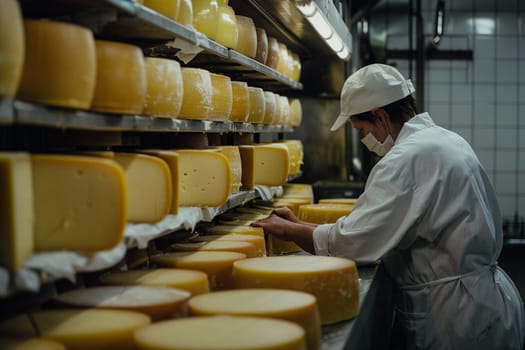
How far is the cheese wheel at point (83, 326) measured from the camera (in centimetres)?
164

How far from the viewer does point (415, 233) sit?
2980 mm

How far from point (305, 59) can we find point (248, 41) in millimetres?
2629

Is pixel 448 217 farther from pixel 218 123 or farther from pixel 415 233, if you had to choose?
pixel 218 123

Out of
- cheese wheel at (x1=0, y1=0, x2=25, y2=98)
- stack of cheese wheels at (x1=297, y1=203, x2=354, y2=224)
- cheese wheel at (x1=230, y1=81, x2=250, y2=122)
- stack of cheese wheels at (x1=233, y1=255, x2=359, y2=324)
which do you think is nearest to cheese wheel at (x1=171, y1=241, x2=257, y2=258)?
stack of cheese wheels at (x1=233, y1=255, x2=359, y2=324)

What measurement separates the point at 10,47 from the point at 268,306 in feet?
2.84

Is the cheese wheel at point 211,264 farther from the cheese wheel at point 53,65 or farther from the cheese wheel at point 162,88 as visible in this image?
the cheese wheel at point 53,65

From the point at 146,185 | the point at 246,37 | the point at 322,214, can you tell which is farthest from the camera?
the point at 322,214

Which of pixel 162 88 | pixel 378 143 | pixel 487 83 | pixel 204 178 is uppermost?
pixel 487 83

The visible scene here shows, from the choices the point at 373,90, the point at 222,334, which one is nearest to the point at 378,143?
the point at 373,90

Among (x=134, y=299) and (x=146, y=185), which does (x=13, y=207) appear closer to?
(x=134, y=299)

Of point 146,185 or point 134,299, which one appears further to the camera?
point 146,185

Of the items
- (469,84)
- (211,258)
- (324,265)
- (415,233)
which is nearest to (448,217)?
(415,233)

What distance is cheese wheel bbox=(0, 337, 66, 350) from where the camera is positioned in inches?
61.6

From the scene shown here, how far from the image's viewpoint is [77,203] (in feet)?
5.53
